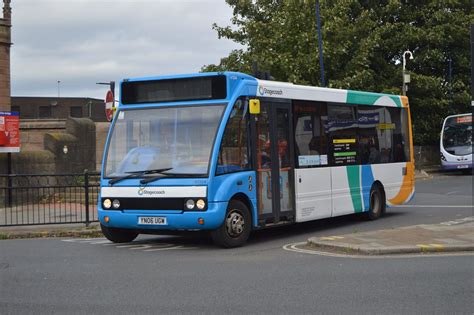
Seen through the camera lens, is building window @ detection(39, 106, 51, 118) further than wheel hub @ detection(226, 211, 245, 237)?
Yes

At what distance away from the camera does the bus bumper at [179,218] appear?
31.8ft

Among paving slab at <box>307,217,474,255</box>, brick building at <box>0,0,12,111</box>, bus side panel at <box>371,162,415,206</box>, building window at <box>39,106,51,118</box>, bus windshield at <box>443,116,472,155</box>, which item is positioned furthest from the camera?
building window at <box>39,106,51,118</box>

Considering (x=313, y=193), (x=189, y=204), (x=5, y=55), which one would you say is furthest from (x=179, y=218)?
(x=5, y=55)

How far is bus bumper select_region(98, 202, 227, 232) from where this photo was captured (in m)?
9.68

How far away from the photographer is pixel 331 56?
2894 cm

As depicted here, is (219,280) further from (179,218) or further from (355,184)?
(355,184)

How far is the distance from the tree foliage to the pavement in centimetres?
1703

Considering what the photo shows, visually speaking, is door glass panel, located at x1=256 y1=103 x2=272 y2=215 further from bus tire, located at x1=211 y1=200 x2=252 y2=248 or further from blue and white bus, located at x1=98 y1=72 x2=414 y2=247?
bus tire, located at x1=211 y1=200 x2=252 y2=248

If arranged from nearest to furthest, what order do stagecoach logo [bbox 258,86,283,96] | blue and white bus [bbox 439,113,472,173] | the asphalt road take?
the asphalt road → stagecoach logo [bbox 258,86,283,96] → blue and white bus [bbox 439,113,472,173]

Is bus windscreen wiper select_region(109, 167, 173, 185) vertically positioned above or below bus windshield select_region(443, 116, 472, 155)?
below

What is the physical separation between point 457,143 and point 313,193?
22.5m

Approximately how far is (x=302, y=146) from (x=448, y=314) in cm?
632

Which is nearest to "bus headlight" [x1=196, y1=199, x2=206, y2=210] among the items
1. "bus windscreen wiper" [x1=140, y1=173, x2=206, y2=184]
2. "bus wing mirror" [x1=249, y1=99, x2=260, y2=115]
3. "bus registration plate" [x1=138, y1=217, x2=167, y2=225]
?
"bus windscreen wiper" [x1=140, y1=173, x2=206, y2=184]

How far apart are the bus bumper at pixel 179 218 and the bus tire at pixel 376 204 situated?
557 centimetres
